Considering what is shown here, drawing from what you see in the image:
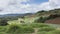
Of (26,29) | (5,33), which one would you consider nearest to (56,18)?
(26,29)

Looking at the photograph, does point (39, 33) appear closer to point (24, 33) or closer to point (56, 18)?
point (24, 33)

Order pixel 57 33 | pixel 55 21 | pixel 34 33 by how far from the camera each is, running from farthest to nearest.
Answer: pixel 55 21
pixel 34 33
pixel 57 33

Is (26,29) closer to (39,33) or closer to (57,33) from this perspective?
(39,33)

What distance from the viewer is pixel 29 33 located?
34.2m

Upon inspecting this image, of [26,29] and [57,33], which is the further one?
[26,29]

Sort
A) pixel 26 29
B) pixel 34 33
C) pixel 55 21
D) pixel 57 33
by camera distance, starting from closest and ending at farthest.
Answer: pixel 57 33 < pixel 34 33 < pixel 26 29 < pixel 55 21

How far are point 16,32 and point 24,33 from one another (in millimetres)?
1750

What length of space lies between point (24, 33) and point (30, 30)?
2358 mm

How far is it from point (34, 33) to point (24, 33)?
2.04m

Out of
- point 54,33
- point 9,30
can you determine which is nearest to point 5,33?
point 9,30

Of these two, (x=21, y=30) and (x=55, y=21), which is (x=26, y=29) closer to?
(x=21, y=30)

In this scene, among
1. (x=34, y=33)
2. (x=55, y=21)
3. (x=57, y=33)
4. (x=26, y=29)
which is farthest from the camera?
(x=55, y=21)

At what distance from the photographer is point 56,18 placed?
59.9 metres

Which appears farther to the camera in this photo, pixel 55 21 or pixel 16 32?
pixel 55 21
